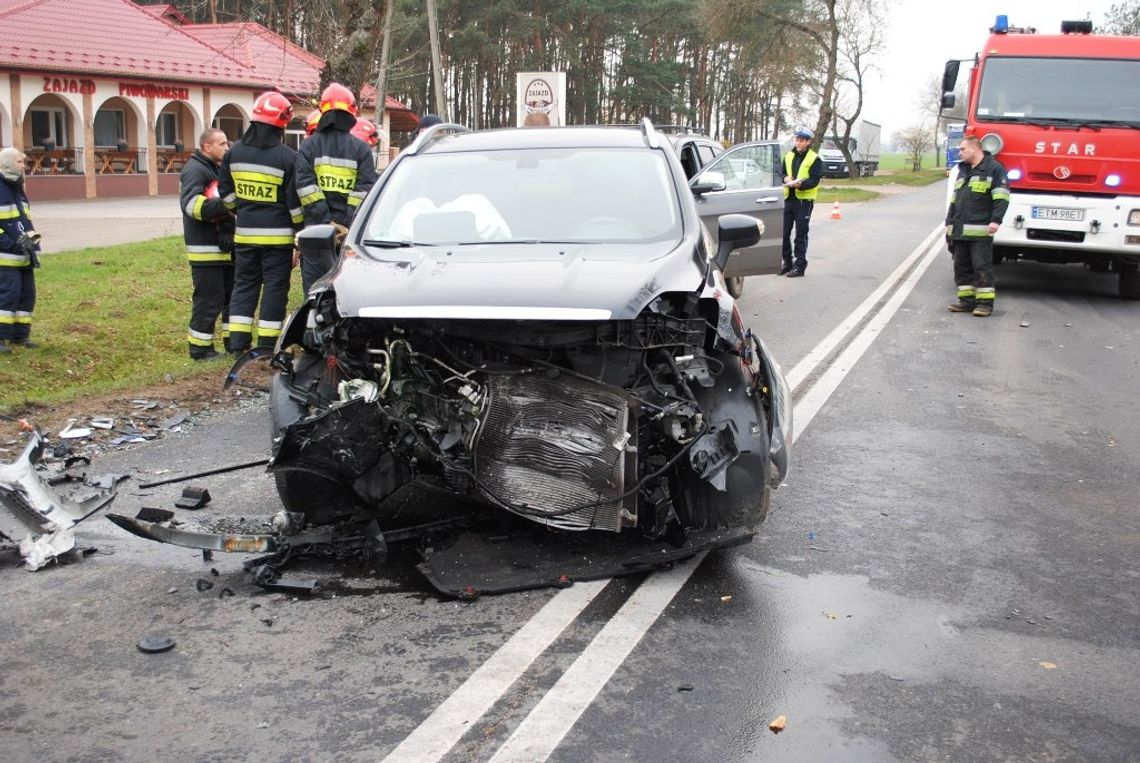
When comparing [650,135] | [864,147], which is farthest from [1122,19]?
[650,135]

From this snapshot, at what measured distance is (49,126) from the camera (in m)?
30.8

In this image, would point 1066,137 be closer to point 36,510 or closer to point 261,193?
point 261,193

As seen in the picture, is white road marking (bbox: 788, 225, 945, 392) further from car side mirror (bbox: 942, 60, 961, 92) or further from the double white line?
the double white line

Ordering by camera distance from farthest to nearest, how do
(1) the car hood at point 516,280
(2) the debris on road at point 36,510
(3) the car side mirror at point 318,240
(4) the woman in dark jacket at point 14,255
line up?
(4) the woman in dark jacket at point 14,255 → (3) the car side mirror at point 318,240 → (2) the debris on road at point 36,510 → (1) the car hood at point 516,280

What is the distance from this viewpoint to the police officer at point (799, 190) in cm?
1427

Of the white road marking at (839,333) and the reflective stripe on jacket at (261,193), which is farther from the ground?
the reflective stripe on jacket at (261,193)

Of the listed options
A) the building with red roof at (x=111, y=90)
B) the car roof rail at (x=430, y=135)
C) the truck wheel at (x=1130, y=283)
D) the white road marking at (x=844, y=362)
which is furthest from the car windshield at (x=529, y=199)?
the building with red roof at (x=111, y=90)

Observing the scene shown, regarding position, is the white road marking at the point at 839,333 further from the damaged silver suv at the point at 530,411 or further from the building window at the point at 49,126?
the building window at the point at 49,126

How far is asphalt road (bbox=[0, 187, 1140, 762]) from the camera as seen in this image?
3273 millimetres

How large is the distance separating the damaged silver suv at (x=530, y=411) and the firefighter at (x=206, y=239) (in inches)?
169

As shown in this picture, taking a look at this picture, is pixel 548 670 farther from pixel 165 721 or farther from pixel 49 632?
pixel 49 632

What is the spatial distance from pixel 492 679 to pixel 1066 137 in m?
11.3

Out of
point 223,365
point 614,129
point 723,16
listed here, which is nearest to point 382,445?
point 614,129

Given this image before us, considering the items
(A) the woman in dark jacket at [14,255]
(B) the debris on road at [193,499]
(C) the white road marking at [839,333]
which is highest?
(A) the woman in dark jacket at [14,255]
